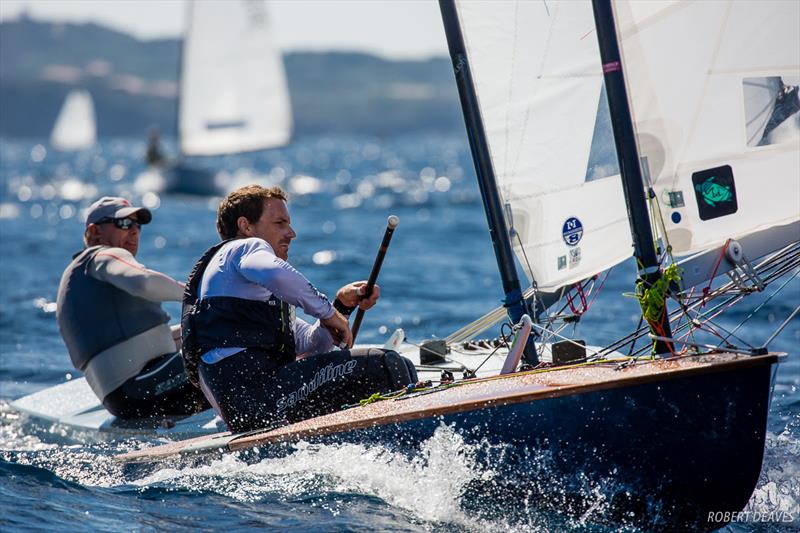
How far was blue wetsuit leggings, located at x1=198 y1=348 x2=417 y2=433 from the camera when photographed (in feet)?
13.8

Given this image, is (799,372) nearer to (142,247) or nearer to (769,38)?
(769,38)

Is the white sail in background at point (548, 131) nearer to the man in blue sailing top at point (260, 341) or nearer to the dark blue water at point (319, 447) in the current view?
the man in blue sailing top at point (260, 341)

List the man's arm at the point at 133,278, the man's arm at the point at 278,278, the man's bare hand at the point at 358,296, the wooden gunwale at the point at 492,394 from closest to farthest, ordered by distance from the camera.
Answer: the wooden gunwale at the point at 492,394
the man's arm at the point at 278,278
the man's bare hand at the point at 358,296
the man's arm at the point at 133,278

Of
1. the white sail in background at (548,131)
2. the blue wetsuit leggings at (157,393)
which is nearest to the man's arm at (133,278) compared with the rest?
the blue wetsuit leggings at (157,393)

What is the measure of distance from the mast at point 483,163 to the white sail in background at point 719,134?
76cm

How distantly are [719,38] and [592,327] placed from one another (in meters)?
4.90

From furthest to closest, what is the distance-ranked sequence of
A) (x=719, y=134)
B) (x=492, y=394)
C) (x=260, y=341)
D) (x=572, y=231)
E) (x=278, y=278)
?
(x=572, y=231)
(x=719, y=134)
(x=260, y=341)
(x=278, y=278)
(x=492, y=394)

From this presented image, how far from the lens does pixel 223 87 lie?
25375mm

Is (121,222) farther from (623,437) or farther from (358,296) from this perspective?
(623,437)

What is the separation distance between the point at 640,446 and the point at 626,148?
1.14 metres

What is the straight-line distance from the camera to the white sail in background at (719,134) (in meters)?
4.26

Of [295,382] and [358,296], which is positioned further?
[358,296]

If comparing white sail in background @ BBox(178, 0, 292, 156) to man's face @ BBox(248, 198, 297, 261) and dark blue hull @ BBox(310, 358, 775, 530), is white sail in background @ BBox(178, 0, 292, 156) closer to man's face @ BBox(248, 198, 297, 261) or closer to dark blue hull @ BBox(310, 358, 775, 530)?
man's face @ BBox(248, 198, 297, 261)

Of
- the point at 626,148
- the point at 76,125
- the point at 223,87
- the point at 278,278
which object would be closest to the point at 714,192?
the point at 626,148
